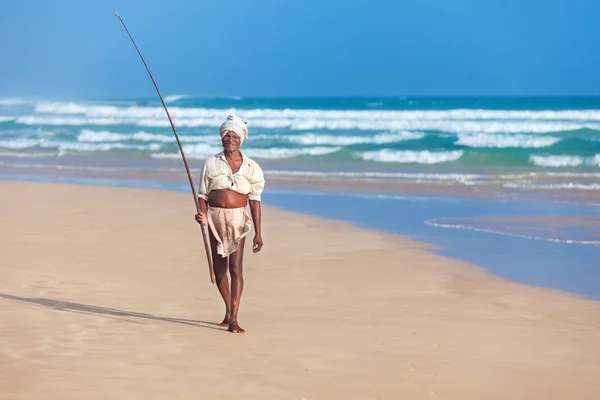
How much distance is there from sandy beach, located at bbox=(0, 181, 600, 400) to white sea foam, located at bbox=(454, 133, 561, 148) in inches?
747

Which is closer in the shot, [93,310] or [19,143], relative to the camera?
[93,310]

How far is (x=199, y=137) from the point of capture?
107 feet

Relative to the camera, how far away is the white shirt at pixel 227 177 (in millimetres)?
5543

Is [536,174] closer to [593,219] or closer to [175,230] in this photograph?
[593,219]

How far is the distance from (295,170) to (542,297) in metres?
13.9

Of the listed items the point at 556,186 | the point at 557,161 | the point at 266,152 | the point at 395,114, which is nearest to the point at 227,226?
the point at 556,186

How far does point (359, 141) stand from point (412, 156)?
4171mm

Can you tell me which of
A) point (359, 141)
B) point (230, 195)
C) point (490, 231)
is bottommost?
point (230, 195)

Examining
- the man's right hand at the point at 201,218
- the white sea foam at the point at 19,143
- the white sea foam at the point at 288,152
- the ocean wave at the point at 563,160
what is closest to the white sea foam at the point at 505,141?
the ocean wave at the point at 563,160

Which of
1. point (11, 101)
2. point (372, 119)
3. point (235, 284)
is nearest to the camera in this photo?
point (235, 284)

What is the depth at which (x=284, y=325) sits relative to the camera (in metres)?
5.86

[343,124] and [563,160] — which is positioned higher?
[343,124]

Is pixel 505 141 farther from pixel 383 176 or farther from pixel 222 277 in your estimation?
pixel 222 277

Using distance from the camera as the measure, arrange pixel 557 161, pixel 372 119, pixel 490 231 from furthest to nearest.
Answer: pixel 372 119 → pixel 557 161 → pixel 490 231
